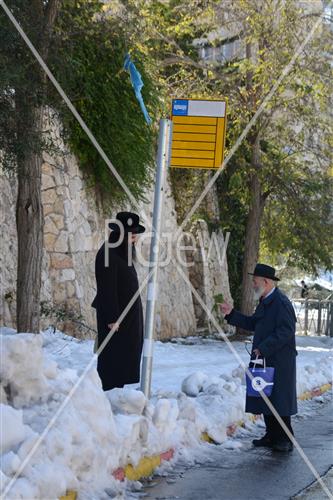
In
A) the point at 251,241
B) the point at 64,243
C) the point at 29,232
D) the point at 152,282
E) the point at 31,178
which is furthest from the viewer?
the point at 251,241

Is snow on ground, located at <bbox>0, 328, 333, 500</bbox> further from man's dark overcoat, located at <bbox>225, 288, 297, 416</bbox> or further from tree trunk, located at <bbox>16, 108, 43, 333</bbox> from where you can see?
tree trunk, located at <bbox>16, 108, 43, 333</bbox>

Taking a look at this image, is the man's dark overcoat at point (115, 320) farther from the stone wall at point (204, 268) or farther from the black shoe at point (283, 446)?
the stone wall at point (204, 268)

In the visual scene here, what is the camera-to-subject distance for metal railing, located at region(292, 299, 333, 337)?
89.7 feet

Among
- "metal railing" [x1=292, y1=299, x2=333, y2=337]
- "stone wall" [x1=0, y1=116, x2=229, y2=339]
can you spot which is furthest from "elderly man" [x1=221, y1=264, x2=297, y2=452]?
"metal railing" [x1=292, y1=299, x2=333, y2=337]

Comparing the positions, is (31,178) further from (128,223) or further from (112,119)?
(112,119)

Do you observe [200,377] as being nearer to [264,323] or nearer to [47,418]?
[264,323]

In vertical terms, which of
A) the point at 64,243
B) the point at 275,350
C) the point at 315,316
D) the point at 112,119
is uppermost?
the point at 112,119

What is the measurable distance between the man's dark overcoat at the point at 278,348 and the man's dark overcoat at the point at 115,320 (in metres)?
1.18

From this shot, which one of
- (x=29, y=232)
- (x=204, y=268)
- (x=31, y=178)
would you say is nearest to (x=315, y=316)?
(x=204, y=268)

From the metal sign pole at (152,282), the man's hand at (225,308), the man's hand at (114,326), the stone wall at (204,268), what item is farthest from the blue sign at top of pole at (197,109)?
the stone wall at (204,268)

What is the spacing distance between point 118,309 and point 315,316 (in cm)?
1932

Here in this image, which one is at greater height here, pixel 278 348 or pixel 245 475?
pixel 278 348

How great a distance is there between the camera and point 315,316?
2836 centimetres

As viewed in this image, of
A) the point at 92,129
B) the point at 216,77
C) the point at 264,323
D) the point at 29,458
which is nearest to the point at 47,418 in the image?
the point at 29,458
